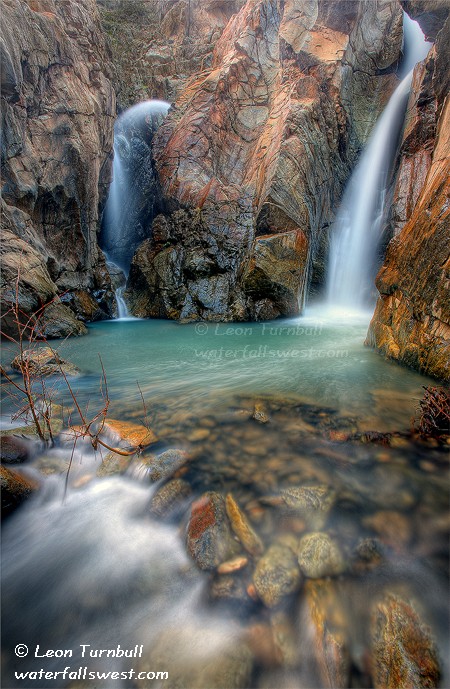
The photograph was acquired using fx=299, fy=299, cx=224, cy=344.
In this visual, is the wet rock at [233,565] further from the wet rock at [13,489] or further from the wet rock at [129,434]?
the wet rock at [13,489]

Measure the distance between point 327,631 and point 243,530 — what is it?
76 centimetres

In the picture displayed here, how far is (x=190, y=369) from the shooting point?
6816 mm

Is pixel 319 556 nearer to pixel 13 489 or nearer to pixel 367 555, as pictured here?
pixel 367 555

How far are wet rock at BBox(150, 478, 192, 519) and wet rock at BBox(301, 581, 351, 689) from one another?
117cm

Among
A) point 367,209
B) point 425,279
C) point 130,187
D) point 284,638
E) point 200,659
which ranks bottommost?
point 200,659

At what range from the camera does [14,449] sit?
10.1ft

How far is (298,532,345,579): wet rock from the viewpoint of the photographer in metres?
1.96

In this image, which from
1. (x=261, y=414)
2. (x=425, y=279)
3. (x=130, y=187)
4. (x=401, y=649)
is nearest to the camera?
(x=401, y=649)

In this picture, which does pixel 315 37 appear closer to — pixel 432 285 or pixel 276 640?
pixel 432 285

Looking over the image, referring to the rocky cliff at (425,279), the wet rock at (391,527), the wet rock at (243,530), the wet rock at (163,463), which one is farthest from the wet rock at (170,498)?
the rocky cliff at (425,279)

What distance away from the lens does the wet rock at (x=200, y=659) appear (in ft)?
5.20

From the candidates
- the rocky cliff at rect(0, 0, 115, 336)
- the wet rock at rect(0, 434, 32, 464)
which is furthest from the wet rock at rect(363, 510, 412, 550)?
the rocky cliff at rect(0, 0, 115, 336)

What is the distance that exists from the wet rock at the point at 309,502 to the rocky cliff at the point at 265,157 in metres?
11.4

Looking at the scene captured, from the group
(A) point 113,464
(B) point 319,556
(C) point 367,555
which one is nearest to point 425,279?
(C) point 367,555
